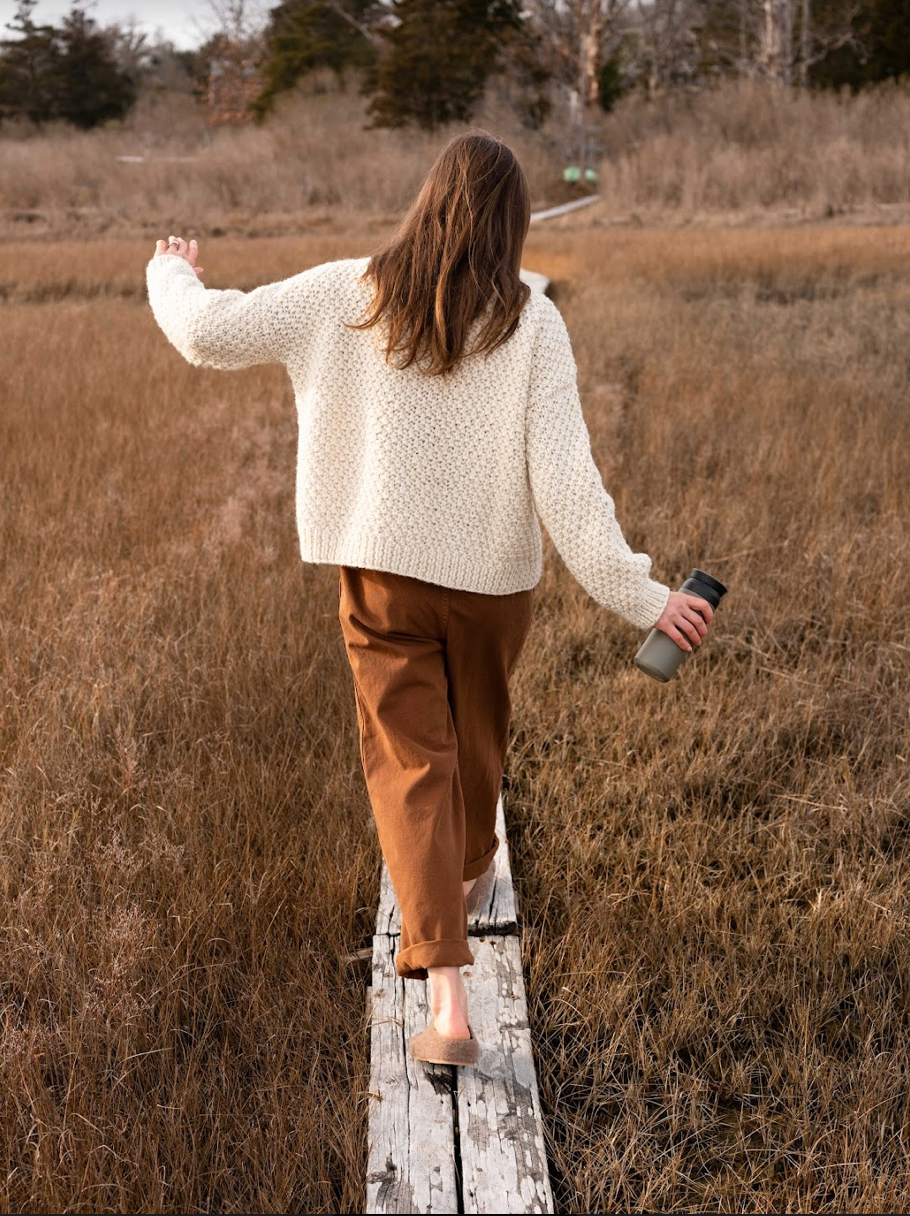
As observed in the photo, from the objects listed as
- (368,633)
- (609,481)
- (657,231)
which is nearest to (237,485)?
(609,481)

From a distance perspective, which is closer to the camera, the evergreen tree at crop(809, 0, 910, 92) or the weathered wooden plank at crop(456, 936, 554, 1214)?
the weathered wooden plank at crop(456, 936, 554, 1214)

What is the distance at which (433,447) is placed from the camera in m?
2.14

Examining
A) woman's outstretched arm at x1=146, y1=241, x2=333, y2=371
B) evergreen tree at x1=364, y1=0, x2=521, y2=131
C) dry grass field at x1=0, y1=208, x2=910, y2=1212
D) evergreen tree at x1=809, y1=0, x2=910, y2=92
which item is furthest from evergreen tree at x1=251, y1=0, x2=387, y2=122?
woman's outstretched arm at x1=146, y1=241, x2=333, y2=371

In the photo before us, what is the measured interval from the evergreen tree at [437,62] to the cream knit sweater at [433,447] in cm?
3060

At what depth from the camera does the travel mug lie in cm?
206

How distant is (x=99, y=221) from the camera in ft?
68.5

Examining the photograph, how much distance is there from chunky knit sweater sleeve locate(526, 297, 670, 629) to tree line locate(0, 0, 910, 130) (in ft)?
83.4

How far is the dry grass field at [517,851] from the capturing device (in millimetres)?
2012

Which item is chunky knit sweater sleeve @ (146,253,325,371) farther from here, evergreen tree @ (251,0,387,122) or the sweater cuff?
evergreen tree @ (251,0,387,122)

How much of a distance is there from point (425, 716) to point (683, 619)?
530 mm

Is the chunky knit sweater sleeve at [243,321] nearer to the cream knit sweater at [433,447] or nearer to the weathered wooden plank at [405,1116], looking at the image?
the cream knit sweater at [433,447]

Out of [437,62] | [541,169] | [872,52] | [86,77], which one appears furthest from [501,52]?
[86,77]

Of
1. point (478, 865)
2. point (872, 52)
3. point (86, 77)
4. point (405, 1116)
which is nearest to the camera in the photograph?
point (405, 1116)

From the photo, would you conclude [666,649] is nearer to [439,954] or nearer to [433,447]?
[433,447]
